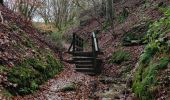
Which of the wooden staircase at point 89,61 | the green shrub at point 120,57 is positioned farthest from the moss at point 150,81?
the wooden staircase at point 89,61

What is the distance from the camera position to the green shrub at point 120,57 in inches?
594

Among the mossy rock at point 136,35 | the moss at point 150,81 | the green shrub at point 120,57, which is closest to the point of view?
the moss at point 150,81

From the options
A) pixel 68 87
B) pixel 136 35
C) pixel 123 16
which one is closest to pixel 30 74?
pixel 68 87

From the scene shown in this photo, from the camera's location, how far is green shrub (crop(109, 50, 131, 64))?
1509 cm

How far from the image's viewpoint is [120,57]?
15.5m

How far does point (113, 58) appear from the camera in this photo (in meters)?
16.4

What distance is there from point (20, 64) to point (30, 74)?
1.63 feet

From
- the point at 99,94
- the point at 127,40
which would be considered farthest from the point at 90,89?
the point at 127,40

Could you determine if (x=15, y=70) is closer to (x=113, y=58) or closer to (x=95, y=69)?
(x=95, y=69)

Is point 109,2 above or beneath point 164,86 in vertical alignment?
above

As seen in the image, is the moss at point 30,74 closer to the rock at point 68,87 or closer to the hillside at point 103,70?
the hillside at point 103,70

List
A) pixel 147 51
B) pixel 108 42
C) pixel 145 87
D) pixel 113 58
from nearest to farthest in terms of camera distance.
Answer: pixel 145 87 → pixel 147 51 → pixel 113 58 → pixel 108 42

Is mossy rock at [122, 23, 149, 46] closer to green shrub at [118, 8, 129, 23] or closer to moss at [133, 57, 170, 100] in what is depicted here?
green shrub at [118, 8, 129, 23]

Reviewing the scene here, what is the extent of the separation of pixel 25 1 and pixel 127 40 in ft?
44.7
